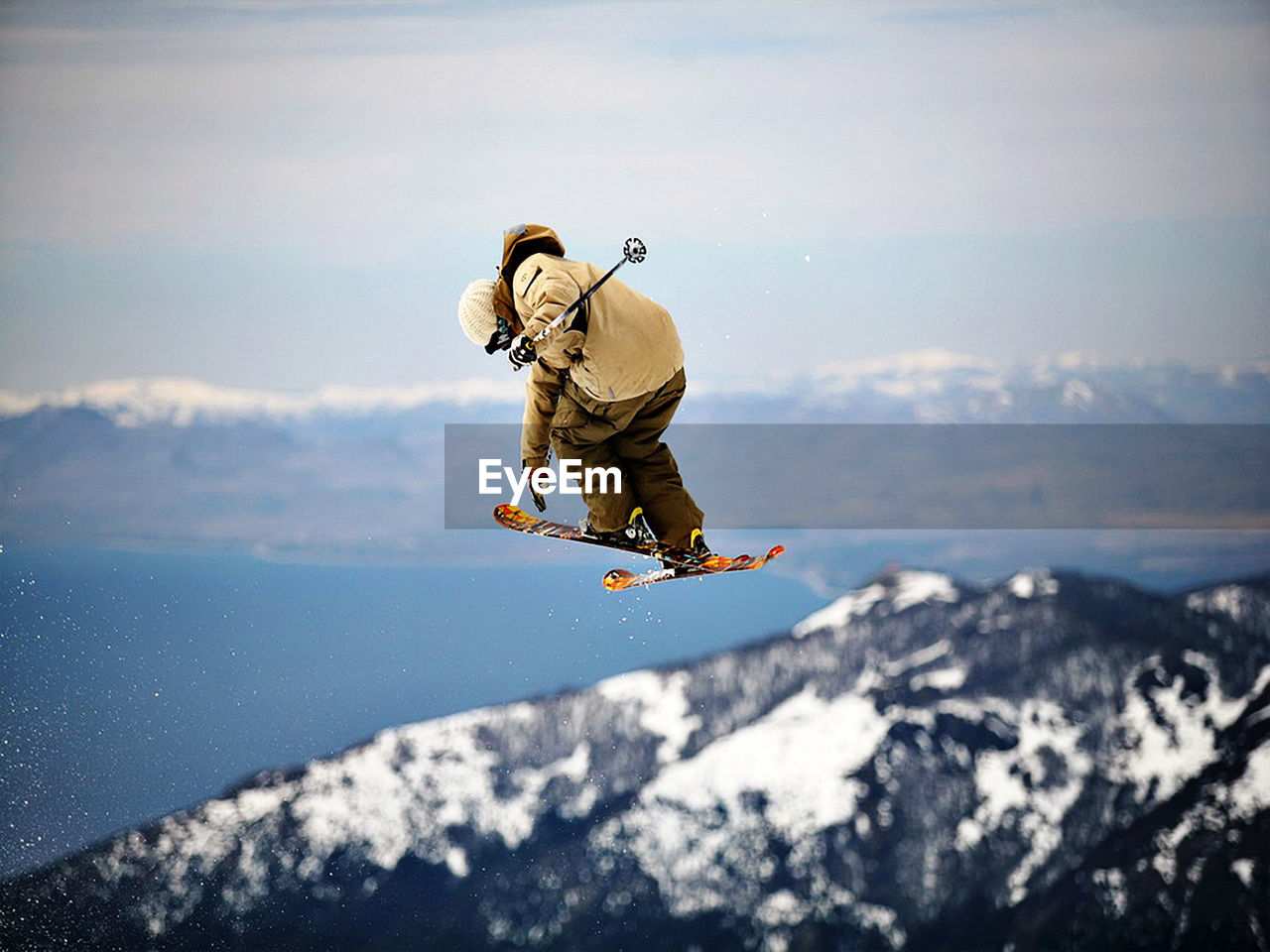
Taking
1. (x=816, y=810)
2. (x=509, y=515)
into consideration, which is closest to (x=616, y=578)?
(x=509, y=515)

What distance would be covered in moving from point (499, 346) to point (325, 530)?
41.3ft

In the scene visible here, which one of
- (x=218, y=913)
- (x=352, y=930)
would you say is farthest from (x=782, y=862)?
(x=218, y=913)

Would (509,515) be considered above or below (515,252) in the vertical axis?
below

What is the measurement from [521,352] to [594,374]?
1.00ft

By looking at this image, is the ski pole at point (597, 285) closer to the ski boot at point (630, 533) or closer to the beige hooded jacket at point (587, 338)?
the beige hooded jacket at point (587, 338)

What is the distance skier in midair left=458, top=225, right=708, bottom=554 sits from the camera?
203 inches

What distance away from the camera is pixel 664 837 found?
25797 millimetres

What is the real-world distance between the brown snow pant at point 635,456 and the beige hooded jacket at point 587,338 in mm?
89

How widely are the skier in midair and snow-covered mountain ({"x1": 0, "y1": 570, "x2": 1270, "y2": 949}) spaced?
14623 mm

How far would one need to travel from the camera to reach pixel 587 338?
520cm

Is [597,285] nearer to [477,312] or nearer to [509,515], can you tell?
[477,312]


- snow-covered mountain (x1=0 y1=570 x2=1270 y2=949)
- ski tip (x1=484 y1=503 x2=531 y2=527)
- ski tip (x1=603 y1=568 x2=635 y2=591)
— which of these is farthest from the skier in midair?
snow-covered mountain (x1=0 y1=570 x2=1270 y2=949)

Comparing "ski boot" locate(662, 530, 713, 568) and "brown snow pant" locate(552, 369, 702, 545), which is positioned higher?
"brown snow pant" locate(552, 369, 702, 545)

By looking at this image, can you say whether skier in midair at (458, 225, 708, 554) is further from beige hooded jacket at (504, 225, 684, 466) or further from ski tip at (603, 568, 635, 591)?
ski tip at (603, 568, 635, 591)
